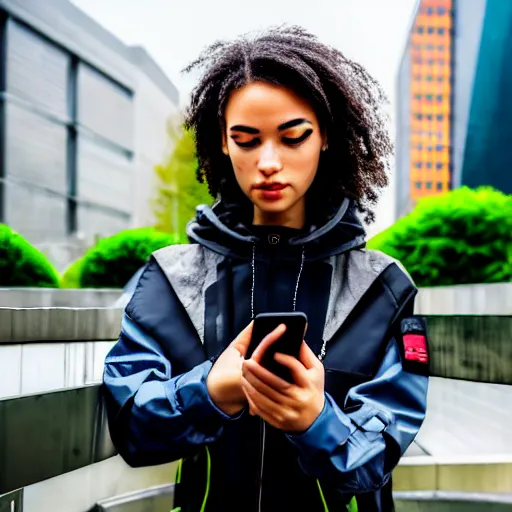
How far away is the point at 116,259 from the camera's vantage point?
7277 millimetres

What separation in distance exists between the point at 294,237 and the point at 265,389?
13.4 inches

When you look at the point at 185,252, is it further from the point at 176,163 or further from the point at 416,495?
the point at 176,163

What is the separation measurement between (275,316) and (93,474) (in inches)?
35.5

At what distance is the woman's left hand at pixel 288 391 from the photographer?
84 centimetres

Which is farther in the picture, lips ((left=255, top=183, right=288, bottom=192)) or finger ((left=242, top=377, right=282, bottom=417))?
lips ((left=255, top=183, right=288, bottom=192))

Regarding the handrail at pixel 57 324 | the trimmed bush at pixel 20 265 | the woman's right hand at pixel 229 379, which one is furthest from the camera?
the trimmed bush at pixel 20 265

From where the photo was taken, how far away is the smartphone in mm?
805

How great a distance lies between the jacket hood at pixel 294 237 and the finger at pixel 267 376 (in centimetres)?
31

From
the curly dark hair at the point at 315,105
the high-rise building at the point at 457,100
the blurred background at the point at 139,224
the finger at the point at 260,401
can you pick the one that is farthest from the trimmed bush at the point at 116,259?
the finger at the point at 260,401

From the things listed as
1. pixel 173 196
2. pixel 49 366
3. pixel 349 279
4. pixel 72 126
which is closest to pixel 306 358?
pixel 349 279

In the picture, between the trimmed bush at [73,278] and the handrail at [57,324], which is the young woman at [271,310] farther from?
the trimmed bush at [73,278]

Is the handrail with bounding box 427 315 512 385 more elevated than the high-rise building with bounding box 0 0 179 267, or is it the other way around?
the high-rise building with bounding box 0 0 179 267

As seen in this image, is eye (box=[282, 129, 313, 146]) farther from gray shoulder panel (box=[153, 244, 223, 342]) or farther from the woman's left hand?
the woman's left hand

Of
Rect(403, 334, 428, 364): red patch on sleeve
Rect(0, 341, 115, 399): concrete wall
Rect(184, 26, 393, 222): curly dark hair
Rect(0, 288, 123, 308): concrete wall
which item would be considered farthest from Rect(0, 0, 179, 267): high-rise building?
Rect(403, 334, 428, 364): red patch on sleeve
